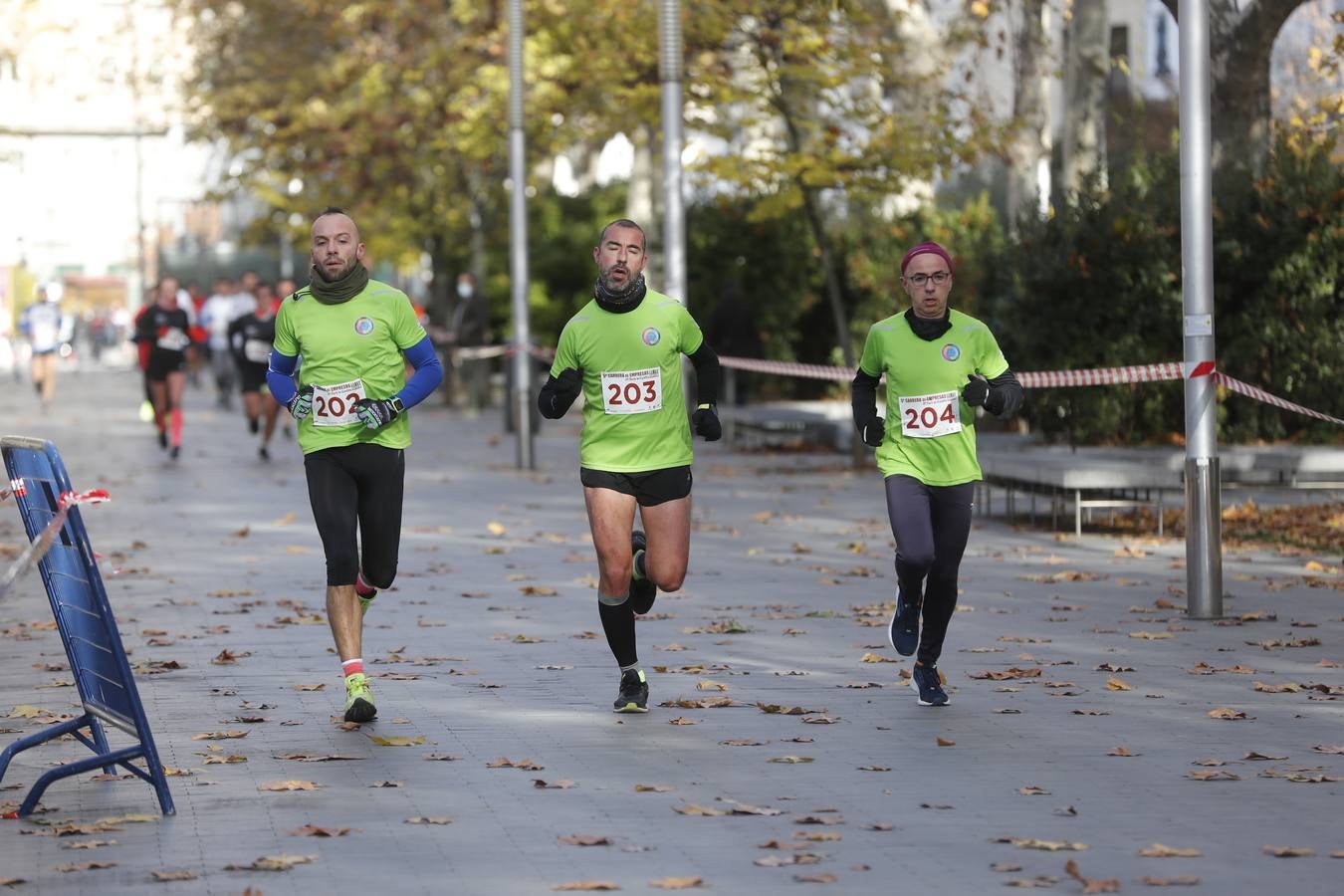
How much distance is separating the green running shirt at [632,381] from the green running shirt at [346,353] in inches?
24.6

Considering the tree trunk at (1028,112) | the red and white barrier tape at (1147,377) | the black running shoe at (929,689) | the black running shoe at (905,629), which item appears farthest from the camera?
the tree trunk at (1028,112)

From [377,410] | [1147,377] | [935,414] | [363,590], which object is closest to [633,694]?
[363,590]

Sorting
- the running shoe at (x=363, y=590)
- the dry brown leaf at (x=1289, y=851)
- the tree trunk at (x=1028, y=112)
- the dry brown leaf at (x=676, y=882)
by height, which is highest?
the tree trunk at (x=1028, y=112)

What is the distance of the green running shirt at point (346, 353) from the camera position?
28.4 feet

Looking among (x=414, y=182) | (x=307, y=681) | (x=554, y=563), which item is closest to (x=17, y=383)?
(x=414, y=182)

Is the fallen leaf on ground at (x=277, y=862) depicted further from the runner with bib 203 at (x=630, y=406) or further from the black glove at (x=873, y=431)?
the black glove at (x=873, y=431)

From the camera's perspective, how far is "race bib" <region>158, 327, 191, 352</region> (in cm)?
2462

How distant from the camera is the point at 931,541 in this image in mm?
8805

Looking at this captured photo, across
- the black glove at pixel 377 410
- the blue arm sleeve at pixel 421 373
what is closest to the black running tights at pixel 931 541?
the blue arm sleeve at pixel 421 373

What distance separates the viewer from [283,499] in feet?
64.7

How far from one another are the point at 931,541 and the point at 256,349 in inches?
669

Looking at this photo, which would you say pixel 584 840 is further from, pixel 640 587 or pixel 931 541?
pixel 931 541

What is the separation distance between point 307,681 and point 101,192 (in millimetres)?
103222

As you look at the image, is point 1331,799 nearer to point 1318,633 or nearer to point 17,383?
point 1318,633
